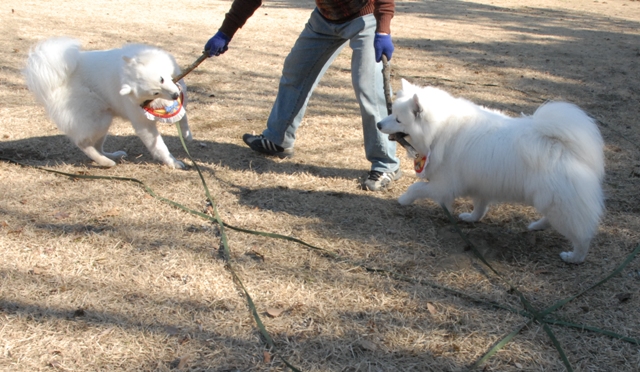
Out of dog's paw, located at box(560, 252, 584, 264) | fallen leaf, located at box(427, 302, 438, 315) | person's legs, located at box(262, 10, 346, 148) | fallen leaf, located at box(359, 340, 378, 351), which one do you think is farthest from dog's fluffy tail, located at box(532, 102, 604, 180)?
person's legs, located at box(262, 10, 346, 148)

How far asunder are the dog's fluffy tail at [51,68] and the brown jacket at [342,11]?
3.92ft

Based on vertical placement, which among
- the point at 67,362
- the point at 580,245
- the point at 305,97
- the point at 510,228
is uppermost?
the point at 305,97

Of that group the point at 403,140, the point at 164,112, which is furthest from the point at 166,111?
the point at 403,140

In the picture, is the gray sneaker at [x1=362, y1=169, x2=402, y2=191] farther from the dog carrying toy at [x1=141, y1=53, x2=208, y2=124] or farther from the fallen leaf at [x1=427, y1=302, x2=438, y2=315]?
the dog carrying toy at [x1=141, y1=53, x2=208, y2=124]

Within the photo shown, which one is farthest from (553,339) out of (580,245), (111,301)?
(111,301)

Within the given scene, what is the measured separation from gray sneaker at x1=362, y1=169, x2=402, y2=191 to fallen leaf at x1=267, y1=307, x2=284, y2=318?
1.55 m

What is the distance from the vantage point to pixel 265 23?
34.2ft

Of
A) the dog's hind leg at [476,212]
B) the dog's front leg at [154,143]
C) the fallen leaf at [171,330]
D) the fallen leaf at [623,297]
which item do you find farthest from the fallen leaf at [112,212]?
the fallen leaf at [623,297]

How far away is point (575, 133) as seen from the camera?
2641 millimetres

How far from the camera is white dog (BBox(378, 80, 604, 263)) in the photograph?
2.64m

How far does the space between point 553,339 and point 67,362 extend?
7.26 feet

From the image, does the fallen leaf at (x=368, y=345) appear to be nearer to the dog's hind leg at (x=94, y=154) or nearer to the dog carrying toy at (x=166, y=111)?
the dog carrying toy at (x=166, y=111)

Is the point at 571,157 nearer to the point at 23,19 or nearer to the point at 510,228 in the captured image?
the point at 510,228

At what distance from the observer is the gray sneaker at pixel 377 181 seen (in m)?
3.82
